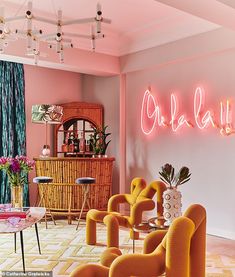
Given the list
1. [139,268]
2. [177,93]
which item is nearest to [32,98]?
[177,93]

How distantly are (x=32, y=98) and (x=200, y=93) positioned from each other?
293cm

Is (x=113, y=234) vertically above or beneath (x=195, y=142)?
beneath

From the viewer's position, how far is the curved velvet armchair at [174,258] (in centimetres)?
238

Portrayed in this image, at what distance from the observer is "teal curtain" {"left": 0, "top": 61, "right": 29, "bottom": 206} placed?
6.18 meters

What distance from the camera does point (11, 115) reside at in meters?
6.28

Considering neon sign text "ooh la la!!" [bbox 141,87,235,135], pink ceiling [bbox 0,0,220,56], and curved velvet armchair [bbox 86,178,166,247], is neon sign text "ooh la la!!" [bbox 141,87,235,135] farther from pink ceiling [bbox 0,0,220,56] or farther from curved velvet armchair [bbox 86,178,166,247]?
curved velvet armchair [bbox 86,178,166,247]

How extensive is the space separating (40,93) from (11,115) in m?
0.74

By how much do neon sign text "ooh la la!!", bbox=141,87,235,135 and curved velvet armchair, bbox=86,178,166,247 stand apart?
1.17 meters

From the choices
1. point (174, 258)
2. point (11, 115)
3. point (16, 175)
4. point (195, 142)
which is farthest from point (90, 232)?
point (11, 115)

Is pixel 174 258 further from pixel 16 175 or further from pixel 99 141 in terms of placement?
pixel 99 141

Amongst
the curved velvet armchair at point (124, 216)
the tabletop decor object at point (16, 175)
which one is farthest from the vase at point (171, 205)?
the tabletop decor object at point (16, 175)

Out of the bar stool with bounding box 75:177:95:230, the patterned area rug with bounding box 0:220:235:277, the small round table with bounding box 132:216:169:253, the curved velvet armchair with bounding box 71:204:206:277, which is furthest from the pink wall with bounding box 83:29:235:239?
the curved velvet armchair with bounding box 71:204:206:277

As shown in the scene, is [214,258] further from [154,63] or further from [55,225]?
[154,63]

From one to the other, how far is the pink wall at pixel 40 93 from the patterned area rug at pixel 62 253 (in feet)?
5.55
